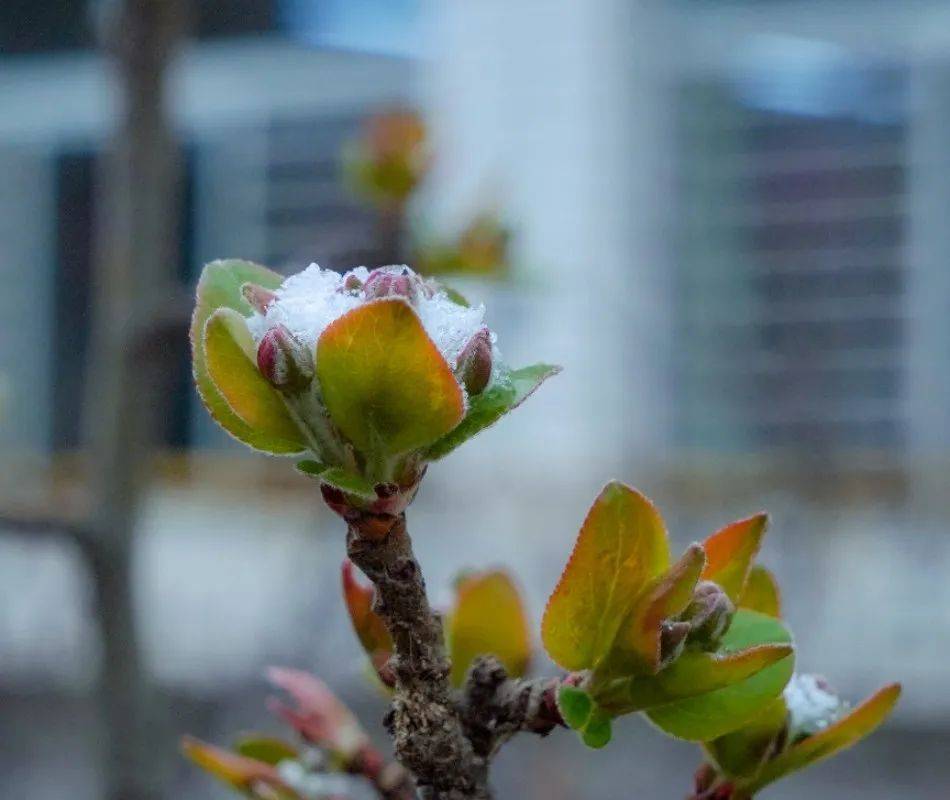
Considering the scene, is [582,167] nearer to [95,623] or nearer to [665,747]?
[665,747]

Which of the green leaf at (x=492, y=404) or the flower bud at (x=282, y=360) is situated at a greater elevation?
the flower bud at (x=282, y=360)

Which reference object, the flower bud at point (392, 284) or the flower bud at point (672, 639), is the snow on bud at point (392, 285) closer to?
the flower bud at point (392, 284)

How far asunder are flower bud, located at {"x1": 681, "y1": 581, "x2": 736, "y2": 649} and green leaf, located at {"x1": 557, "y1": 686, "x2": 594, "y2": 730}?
0.12ft

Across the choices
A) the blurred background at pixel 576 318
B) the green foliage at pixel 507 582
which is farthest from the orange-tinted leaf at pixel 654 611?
the blurred background at pixel 576 318

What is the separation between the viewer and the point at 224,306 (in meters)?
0.38

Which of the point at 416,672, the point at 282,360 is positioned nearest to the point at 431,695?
the point at 416,672

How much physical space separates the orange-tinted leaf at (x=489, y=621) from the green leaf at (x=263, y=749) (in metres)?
0.09

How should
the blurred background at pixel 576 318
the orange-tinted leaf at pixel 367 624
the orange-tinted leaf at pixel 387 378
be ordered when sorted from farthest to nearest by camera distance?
the blurred background at pixel 576 318 → the orange-tinted leaf at pixel 367 624 → the orange-tinted leaf at pixel 387 378

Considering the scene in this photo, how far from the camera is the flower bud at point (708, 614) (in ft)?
1.26

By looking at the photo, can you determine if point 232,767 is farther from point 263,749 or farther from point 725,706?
point 725,706

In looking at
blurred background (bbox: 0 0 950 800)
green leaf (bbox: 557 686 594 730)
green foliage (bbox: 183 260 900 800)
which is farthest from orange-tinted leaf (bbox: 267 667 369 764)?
blurred background (bbox: 0 0 950 800)

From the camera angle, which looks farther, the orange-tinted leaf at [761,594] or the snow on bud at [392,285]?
the orange-tinted leaf at [761,594]

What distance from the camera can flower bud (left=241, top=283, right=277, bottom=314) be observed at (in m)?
0.36

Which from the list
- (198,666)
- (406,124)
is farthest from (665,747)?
(406,124)
